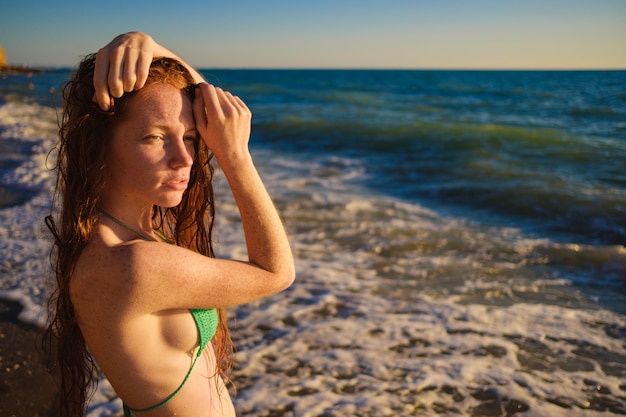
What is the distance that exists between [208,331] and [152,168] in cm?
57

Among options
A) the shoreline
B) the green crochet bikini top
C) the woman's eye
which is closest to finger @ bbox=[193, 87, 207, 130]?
the woman's eye

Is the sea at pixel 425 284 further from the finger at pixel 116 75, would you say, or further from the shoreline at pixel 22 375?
the finger at pixel 116 75

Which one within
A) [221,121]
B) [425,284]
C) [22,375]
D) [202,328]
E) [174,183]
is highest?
[221,121]

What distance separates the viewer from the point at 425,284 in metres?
6.04

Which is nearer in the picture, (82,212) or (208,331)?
(82,212)

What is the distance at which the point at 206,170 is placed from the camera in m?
2.08

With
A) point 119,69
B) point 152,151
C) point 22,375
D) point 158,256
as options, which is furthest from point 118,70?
point 22,375

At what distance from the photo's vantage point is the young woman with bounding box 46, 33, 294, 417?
5.36 ft

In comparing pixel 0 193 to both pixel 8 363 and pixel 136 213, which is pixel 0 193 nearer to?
pixel 8 363

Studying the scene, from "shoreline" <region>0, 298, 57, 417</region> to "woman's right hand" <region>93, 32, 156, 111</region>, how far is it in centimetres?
277

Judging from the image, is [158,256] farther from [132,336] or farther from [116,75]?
[116,75]

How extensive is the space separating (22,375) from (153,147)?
9.91 feet

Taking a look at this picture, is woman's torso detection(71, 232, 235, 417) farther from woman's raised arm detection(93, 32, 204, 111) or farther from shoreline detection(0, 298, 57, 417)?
shoreline detection(0, 298, 57, 417)

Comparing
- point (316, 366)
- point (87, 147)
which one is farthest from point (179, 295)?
point (316, 366)
